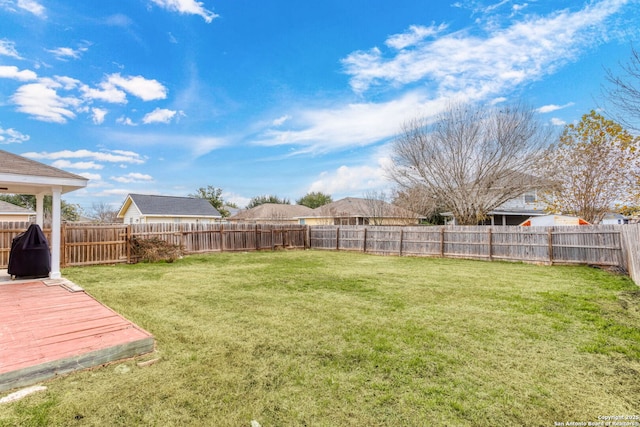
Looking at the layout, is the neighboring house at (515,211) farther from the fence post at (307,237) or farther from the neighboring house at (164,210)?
the neighboring house at (164,210)

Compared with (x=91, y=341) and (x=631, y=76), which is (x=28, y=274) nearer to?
(x=91, y=341)

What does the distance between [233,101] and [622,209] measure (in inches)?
614

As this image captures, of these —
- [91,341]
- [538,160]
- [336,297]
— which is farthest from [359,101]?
[91,341]

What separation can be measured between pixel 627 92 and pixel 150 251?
1406cm

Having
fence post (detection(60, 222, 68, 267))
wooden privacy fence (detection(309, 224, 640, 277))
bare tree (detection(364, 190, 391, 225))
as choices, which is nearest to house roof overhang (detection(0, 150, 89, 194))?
fence post (detection(60, 222, 68, 267))

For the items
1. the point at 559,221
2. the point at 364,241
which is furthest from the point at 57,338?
the point at 559,221

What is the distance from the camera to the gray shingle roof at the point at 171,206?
23.0 metres

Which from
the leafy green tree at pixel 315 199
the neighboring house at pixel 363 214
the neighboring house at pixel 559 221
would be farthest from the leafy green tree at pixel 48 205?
the neighboring house at pixel 559 221

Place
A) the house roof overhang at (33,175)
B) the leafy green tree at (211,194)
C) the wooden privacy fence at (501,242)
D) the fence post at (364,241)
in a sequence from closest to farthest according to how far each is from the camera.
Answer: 1. the house roof overhang at (33,175)
2. the wooden privacy fence at (501,242)
3. the fence post at (364,241)
4. the leafy green tree at (211,194)

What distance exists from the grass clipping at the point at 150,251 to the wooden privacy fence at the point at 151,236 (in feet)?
0.66

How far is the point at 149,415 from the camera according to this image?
208 cm

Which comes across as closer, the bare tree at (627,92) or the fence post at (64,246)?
the bare tree at (627,92)

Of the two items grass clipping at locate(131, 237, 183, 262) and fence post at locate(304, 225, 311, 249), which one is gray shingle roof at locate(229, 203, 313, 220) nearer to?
fence post at locate(304, 225, 311, 249)

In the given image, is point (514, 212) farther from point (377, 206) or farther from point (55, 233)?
point (55, 233)
